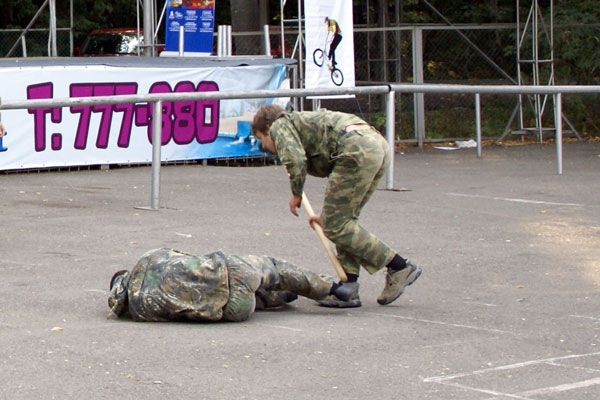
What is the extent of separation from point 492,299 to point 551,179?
7.39 meters

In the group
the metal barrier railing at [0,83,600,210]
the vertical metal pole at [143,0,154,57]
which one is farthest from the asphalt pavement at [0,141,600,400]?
the vertical metal pole at [143,0,154,57]

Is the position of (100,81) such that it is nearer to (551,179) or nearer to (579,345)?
(551,179)

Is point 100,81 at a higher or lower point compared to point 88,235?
higher

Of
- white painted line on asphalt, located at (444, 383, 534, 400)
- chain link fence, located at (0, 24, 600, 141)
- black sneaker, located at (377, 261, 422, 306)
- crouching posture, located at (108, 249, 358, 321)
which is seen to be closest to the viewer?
white painted line on asphalt, located at (444, 383, 534, 400)

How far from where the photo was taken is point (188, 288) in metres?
6.99

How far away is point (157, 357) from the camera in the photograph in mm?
6219

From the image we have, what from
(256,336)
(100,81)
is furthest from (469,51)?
(256,336)

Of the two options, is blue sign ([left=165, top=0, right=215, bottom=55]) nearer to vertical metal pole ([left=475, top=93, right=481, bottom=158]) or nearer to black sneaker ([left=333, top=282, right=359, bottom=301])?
vertical metal pole ([left=475, top=93, right=481, bottom=158])

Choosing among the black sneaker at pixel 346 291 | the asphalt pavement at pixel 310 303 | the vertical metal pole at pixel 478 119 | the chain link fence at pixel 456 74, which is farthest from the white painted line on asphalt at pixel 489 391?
the chain link fence at pixel 456 74

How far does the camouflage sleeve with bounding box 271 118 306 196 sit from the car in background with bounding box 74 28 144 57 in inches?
882

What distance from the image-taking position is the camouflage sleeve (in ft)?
24.0

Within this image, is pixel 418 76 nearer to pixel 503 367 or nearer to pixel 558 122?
pixel 558 122

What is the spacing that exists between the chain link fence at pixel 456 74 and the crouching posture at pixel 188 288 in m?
12.9

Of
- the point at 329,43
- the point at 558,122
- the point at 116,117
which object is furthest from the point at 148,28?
the point at 558,122
